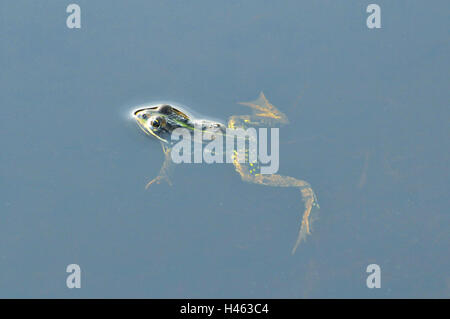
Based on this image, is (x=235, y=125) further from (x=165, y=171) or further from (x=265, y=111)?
(x=165, y=171)

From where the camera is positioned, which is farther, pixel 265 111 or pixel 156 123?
pixel 265 111

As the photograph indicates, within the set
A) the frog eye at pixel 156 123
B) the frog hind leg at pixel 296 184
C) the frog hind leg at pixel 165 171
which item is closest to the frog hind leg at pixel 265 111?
the frog hind leg at pixel 296 184

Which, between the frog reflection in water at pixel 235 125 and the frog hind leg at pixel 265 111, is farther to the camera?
the frog hind leg at pixel 265 111

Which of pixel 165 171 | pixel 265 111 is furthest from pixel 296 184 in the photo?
pixel 165 171

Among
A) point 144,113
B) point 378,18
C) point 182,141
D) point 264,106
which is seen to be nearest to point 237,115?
point 264,106

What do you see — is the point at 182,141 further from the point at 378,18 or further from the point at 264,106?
the point at 378,18

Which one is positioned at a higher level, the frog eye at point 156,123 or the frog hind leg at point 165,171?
the frog eye at point 156,123

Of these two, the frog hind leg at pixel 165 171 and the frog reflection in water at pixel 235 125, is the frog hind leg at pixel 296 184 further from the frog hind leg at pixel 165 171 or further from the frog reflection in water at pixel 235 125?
the frog hind leg at pixel 165 171
